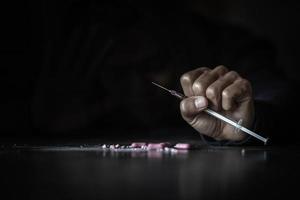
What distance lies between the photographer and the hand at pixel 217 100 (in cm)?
91

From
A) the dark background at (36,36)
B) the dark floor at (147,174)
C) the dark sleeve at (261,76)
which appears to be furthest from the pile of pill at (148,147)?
the dark background at (36,36)

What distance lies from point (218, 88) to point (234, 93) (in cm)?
3

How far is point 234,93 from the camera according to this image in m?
0.90

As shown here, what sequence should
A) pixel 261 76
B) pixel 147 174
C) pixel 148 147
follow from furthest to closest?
pixel 261 76 < pixel 148 147 < pixel 147 174

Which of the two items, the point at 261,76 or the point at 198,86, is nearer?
the point at 198,86

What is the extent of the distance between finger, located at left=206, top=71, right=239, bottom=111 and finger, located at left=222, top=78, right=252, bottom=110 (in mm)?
10

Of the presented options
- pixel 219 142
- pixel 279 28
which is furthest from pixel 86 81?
pixel 279 28

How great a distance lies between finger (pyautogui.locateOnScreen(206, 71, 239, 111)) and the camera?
90cm

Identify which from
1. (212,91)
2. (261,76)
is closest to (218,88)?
(212,91)

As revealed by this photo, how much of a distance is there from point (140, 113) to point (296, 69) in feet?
2.02

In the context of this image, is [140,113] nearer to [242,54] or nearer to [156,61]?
[156,61]

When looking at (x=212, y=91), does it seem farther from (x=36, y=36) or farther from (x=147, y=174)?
(x=36, y=36)

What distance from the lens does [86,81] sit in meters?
1.51

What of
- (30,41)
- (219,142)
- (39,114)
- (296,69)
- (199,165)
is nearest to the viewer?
(199,165)
